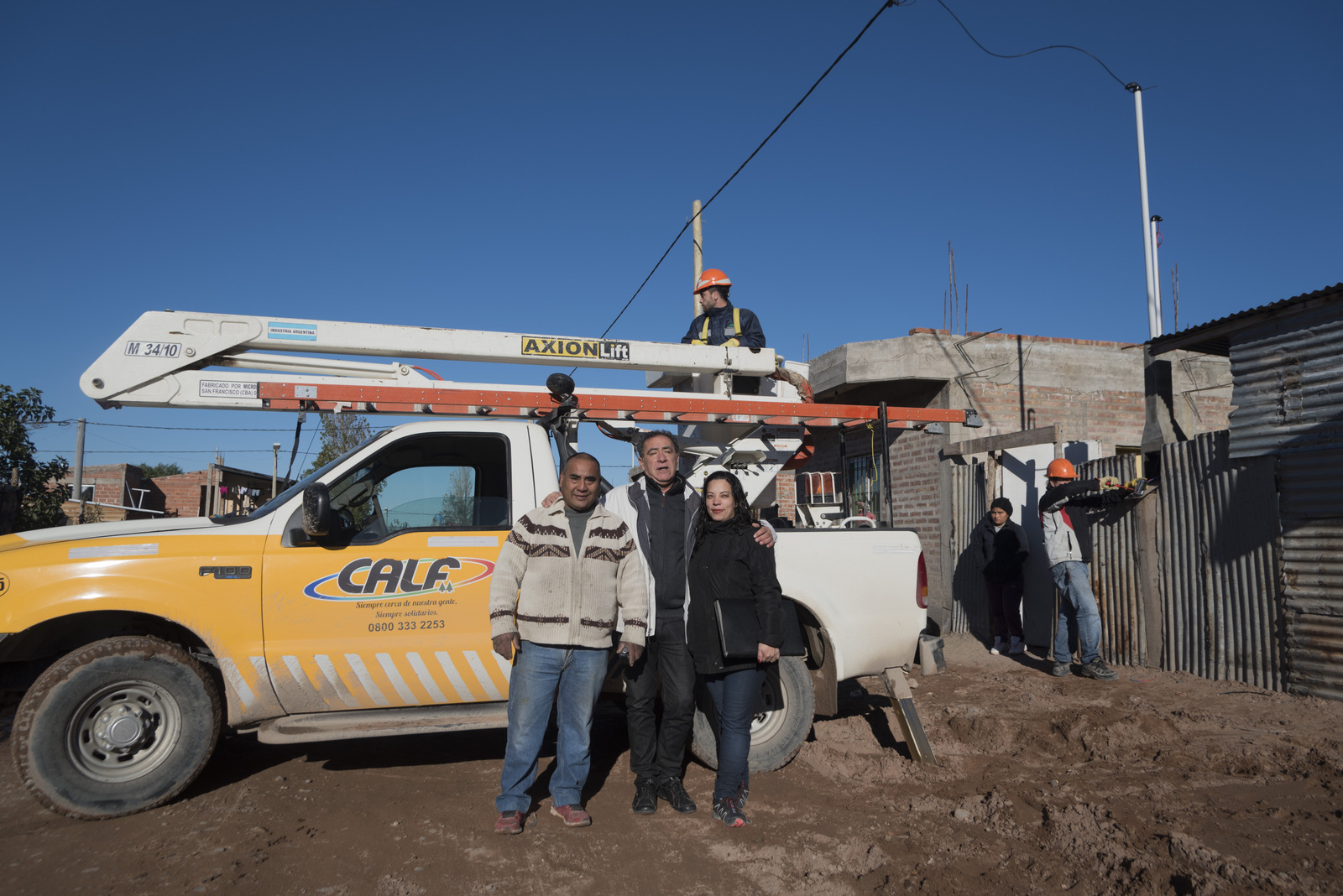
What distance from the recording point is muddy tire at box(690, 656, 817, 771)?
4824mm

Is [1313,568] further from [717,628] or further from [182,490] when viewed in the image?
[182,490]

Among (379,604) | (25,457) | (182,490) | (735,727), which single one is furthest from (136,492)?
(735,727)

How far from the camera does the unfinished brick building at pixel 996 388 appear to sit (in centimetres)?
1167

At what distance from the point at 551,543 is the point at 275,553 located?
5.13ft

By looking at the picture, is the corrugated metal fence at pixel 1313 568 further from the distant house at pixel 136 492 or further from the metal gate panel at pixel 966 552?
the distant house at pixel 136 492

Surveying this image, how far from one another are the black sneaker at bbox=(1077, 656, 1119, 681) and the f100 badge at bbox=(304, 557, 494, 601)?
19.1 feet

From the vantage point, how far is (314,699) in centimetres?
433

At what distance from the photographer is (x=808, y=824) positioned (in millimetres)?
4102

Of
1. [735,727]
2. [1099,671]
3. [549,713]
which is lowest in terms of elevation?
[1099,671]

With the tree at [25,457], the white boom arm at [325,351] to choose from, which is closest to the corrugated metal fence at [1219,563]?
the white boom arm at [325,351]

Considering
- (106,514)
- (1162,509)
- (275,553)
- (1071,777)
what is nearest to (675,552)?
(275,553)

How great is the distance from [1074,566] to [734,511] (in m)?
4.94

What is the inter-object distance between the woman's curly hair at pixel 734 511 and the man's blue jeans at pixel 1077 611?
4836 mm

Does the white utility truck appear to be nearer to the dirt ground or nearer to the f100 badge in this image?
the f100 badge
